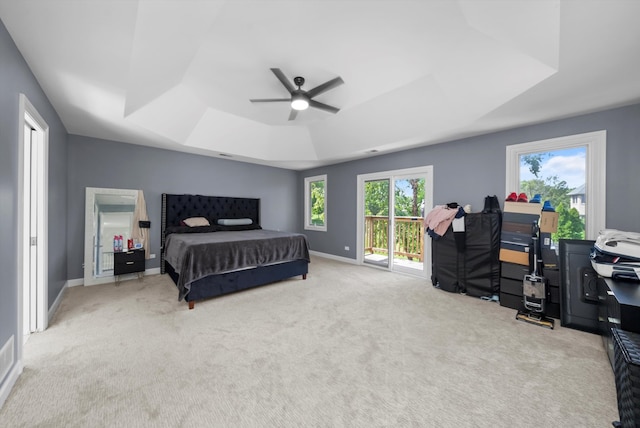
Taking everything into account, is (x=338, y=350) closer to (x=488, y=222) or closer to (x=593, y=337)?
(x=593, y=337)

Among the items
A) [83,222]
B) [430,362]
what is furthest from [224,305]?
[83,222]

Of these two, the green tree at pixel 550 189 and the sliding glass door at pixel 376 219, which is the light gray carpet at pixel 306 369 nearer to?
the green tree at pixel 550 189

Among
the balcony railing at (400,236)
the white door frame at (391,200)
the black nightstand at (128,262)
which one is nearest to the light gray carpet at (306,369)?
the black nightstand at (128,262)

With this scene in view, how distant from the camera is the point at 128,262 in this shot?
158 inches

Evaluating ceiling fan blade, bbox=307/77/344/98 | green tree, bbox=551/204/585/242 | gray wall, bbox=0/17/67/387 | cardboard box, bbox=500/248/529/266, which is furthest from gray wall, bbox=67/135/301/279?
green tree, bbox=551/204/585/242

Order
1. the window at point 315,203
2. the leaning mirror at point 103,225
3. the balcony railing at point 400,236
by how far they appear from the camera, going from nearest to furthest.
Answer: the leaning mirror at point 103,225 < the balcony railing at point 400,236 < the window at point 315,203

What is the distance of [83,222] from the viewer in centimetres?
402

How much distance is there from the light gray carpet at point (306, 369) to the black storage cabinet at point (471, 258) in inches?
16.0

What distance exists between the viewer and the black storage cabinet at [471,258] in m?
3.41

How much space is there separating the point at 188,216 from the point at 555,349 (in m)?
5.52

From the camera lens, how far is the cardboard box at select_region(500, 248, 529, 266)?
3045mm

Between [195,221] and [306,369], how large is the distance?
12.5ft

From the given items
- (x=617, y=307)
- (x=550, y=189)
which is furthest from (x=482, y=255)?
(x=617, y=307)

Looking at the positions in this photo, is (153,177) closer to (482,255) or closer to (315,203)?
(315,203)
